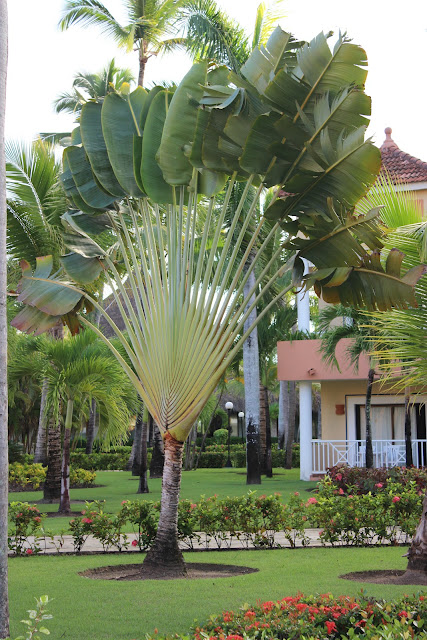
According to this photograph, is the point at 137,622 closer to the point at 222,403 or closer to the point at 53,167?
the point at 53,167

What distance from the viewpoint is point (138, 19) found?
2120 centimetres

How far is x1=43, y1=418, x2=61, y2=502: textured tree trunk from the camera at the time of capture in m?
17.3

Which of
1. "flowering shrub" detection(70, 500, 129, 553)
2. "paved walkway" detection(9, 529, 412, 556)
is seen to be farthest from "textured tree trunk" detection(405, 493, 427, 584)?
"flowering shrub" detection(70, 500, 129, 553)

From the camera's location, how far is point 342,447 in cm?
2503

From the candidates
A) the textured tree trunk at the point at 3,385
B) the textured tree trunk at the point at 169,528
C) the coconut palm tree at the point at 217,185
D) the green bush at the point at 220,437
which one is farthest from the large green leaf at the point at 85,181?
the green bush at the point at 220,437

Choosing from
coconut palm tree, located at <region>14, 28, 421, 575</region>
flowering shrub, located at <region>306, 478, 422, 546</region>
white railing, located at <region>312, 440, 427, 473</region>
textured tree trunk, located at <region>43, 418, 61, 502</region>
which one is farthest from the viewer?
white railing, located at <region>312, 440, 427, 473</region>

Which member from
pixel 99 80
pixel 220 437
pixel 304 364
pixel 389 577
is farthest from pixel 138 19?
pixel 220 437

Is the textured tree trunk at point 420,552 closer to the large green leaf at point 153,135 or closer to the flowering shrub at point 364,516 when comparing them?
the flowering shrub at point 364,516

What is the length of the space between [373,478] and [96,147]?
29.6ft

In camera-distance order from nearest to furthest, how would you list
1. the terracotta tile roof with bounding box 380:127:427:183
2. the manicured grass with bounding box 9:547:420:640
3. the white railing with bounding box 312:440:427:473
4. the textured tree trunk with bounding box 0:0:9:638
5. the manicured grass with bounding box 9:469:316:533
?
the textured tree trunk with bounding box 0:0:9:638
the manicured grass with bounding box 9:547:420:640
the manicured grass with bounding box 9:469:316:533
the white railing with bounding box 312:440:427:473
the terracotta tile roof with bounding box 380:127:427:183

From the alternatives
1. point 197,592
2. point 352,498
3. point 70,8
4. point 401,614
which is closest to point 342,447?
point 352,498

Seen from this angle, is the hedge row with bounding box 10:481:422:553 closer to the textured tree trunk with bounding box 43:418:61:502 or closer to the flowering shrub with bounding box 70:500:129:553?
the flowering shrub with bounding box 70:500:129:553

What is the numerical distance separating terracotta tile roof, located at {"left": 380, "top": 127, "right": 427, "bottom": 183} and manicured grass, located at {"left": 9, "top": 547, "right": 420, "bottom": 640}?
548 inches

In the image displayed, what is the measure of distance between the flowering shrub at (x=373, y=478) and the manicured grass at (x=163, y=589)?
3018mm
